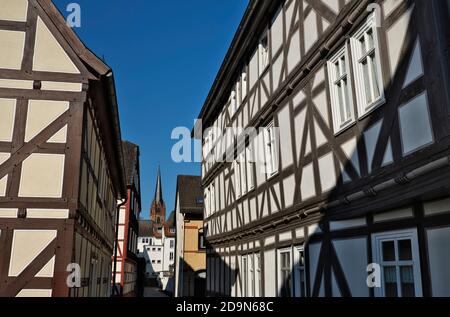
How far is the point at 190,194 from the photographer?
32.0 meters

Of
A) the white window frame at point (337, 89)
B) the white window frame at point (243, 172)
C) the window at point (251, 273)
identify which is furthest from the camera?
the white window frame at point (243, 172)

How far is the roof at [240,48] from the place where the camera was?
12109 mm

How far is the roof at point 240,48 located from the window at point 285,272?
6.08 meters

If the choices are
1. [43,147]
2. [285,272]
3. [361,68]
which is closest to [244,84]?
[285,272]

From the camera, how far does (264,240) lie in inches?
468

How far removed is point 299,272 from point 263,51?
20.4ft

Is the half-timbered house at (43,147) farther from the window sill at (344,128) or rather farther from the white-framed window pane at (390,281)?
the white-framed window pane at (390,281)

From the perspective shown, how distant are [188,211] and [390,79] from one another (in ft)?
81.8

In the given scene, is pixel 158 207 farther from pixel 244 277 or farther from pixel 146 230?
pixel 244 277

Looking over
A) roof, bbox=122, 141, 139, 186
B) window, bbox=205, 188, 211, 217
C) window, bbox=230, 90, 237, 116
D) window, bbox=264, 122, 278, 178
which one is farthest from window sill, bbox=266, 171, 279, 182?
roof, bbox=122, 141, 139, 186

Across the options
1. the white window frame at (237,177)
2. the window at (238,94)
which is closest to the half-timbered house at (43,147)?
the window at (238,94)

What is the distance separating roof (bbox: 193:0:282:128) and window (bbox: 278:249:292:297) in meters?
6.08

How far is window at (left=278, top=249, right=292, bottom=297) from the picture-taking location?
10141mm

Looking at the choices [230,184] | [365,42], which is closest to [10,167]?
[365,42]
